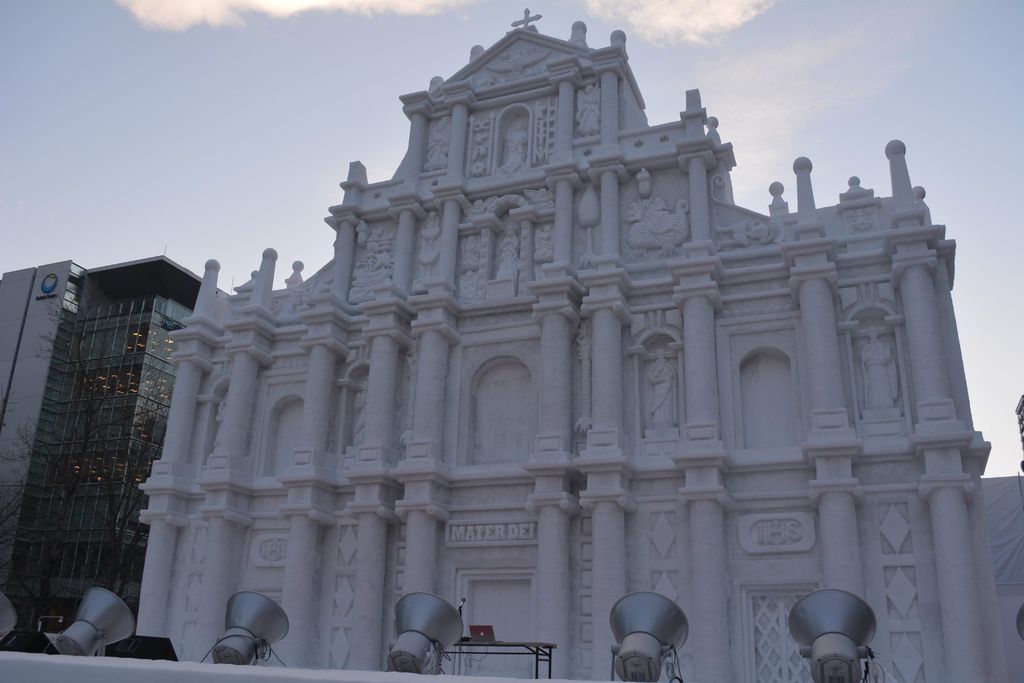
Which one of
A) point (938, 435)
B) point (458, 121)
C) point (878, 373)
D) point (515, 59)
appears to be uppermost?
point (515, 59)

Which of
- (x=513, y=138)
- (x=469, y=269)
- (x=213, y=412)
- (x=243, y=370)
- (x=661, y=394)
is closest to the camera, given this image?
Answer: (x=661, y=394)

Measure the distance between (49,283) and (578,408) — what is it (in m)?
36.1

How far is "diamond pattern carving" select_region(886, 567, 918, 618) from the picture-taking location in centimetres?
1608

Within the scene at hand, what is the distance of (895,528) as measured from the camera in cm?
1667

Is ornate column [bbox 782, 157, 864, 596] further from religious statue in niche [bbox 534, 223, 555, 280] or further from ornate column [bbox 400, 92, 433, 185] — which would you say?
ornate column [bbox 400, 92, 433, 185]

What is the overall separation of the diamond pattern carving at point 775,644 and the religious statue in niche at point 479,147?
12946 millimetres

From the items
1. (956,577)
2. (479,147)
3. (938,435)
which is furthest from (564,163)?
(956,577)

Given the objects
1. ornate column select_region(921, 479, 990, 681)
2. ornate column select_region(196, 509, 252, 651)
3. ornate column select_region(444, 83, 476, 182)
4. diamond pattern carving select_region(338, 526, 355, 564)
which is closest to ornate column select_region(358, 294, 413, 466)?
diamond pattern carving select_region(338, 526, 355, 564)

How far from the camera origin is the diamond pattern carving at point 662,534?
59.1 ft

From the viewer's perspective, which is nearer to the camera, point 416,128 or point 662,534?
point 662,534

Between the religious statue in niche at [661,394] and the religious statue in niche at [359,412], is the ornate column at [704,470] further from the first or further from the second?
the religious statue in niche at [359,412]

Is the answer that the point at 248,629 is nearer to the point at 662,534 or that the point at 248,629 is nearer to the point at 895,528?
the point at 662,534

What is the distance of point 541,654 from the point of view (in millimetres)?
17844

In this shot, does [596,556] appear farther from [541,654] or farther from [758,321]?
[758,321]
